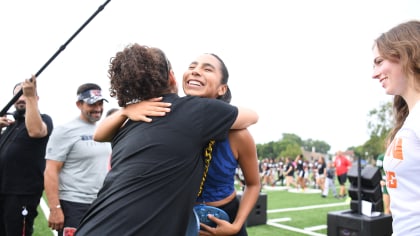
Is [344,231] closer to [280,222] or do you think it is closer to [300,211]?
[280,222]

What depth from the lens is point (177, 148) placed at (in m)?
1.60

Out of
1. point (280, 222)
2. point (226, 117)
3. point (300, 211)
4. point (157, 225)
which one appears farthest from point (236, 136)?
point (300, 211)

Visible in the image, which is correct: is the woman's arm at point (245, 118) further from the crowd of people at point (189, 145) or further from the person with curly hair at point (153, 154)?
the person with curly hair at point (153, 154)

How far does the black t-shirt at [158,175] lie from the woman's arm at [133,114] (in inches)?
1.3

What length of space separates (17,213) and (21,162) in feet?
1.72

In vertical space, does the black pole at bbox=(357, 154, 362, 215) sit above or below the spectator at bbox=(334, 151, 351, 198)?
above

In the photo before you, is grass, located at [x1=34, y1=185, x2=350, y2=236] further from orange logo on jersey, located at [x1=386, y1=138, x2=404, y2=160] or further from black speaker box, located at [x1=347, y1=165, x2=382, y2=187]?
orange logo on jersey, located at [x1=386, y1=138, x2=404, y2=160]

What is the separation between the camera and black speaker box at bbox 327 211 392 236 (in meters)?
5.20

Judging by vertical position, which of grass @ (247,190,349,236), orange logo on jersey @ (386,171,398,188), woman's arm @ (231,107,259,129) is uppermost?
woman's arm @ (231,107,259,129)

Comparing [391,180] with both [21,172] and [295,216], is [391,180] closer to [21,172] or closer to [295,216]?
[21,172]

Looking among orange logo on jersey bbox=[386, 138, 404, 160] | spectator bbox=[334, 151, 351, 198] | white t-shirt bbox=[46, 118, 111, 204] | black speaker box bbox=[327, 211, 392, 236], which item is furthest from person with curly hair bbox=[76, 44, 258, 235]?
spectator bbox=[334, 151, 351, 198]

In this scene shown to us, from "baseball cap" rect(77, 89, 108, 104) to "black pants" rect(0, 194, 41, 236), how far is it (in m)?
1.18

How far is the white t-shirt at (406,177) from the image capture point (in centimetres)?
142

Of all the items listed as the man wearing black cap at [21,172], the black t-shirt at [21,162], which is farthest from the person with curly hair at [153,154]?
the black t-shirt at [21,162]
